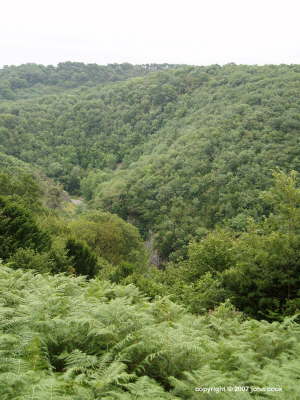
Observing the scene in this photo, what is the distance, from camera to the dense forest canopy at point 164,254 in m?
5.18

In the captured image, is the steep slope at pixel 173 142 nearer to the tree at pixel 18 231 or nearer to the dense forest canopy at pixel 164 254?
the dense forest canopy at pixel 164 254

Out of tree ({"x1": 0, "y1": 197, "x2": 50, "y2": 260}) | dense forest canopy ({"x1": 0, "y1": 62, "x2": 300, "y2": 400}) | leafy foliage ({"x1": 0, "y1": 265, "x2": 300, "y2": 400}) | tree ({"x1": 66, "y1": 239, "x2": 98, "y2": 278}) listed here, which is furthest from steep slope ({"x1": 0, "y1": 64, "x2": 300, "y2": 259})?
leafy foliage ({"x1": 0, "y1": 265, "x2": 300, "y2": 400})

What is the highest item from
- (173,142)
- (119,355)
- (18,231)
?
(119,355)

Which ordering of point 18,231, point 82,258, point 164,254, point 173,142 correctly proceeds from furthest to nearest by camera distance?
point 173,142 < point 164,254 < point 82,258 < point 18,231

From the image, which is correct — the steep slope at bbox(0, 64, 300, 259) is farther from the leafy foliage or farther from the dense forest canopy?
the leafy foliage

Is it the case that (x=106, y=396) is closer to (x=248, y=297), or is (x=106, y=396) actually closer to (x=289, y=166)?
(x=248, y=297)

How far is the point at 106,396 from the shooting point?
4316 mm

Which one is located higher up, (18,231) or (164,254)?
(18,231)

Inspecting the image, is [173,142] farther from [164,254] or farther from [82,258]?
[82,258]

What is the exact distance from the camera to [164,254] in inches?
2356

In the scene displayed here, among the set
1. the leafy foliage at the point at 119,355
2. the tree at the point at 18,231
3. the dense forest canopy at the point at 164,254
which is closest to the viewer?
the leafy foliage at the point at 119,355

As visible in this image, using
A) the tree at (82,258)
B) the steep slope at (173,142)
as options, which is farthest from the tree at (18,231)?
the steep slope at (173,142)

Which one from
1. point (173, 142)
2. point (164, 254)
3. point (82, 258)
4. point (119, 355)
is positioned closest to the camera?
point (119, 355)

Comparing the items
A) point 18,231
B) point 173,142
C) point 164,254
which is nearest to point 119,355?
point 18,231
